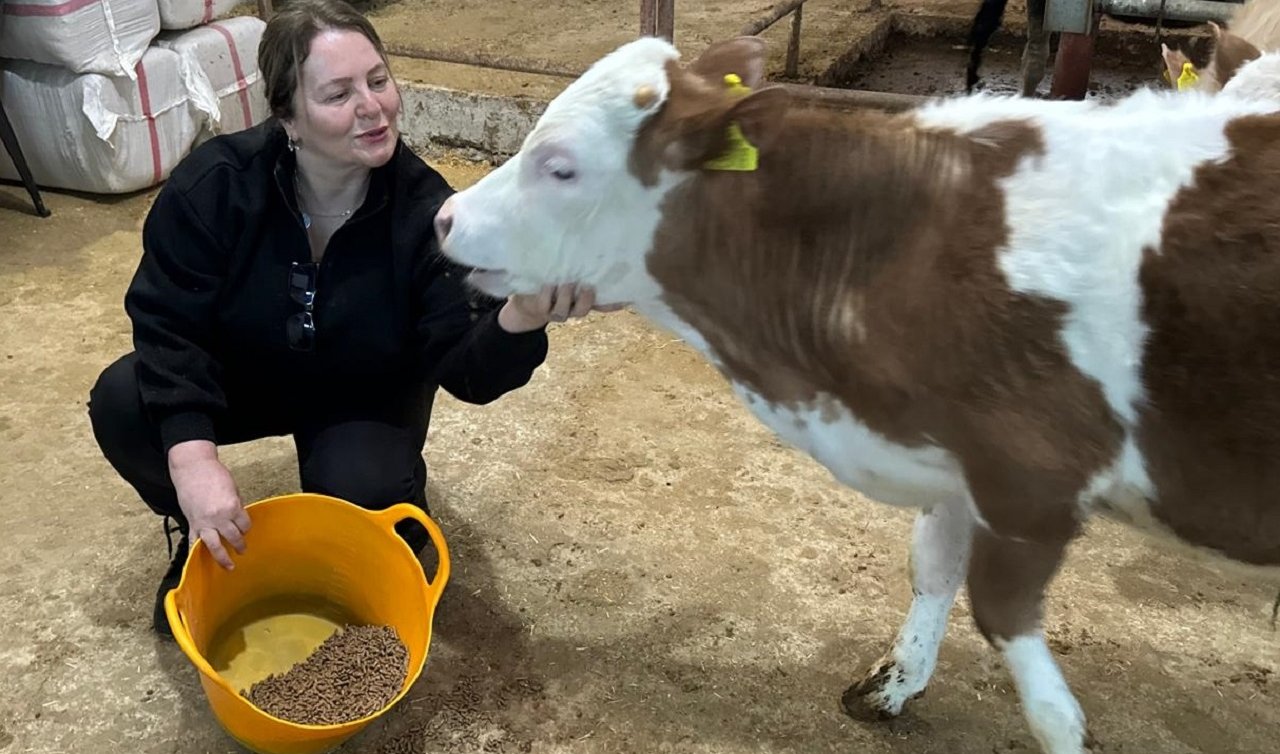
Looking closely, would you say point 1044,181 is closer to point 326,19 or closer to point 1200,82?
point 1200,82

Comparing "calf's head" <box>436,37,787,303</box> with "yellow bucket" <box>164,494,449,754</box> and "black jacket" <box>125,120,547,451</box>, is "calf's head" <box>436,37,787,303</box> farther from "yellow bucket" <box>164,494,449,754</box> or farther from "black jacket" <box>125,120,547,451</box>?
"yellow bucket" <box>164,494,449,754</box>

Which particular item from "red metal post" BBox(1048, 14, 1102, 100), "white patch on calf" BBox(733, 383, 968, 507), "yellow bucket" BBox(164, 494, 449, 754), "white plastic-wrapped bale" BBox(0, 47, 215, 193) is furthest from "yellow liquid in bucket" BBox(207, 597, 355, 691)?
"white plastic-wrapped bale" BBox(0, 47, 215, 193)

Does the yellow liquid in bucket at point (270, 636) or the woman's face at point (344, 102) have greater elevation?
the woman's face at point (344, 102)

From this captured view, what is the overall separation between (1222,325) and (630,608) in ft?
4.12

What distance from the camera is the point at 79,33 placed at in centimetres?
387

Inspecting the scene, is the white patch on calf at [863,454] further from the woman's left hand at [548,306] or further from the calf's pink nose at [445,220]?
the calf's pink nose at [445,220]

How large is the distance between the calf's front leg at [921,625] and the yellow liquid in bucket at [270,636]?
974mm

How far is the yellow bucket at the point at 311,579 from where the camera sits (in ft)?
6.05

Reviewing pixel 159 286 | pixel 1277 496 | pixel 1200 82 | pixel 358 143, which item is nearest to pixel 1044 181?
pixel 1277 496

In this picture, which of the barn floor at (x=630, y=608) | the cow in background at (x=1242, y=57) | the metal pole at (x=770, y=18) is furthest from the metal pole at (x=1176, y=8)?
the barn floor at (x=630, y=608)

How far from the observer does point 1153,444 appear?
1557 millimetres

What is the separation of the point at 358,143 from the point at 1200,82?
5.01 feet

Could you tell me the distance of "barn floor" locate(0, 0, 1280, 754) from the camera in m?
2.06

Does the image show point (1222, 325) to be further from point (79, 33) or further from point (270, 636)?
point (79, 33)
